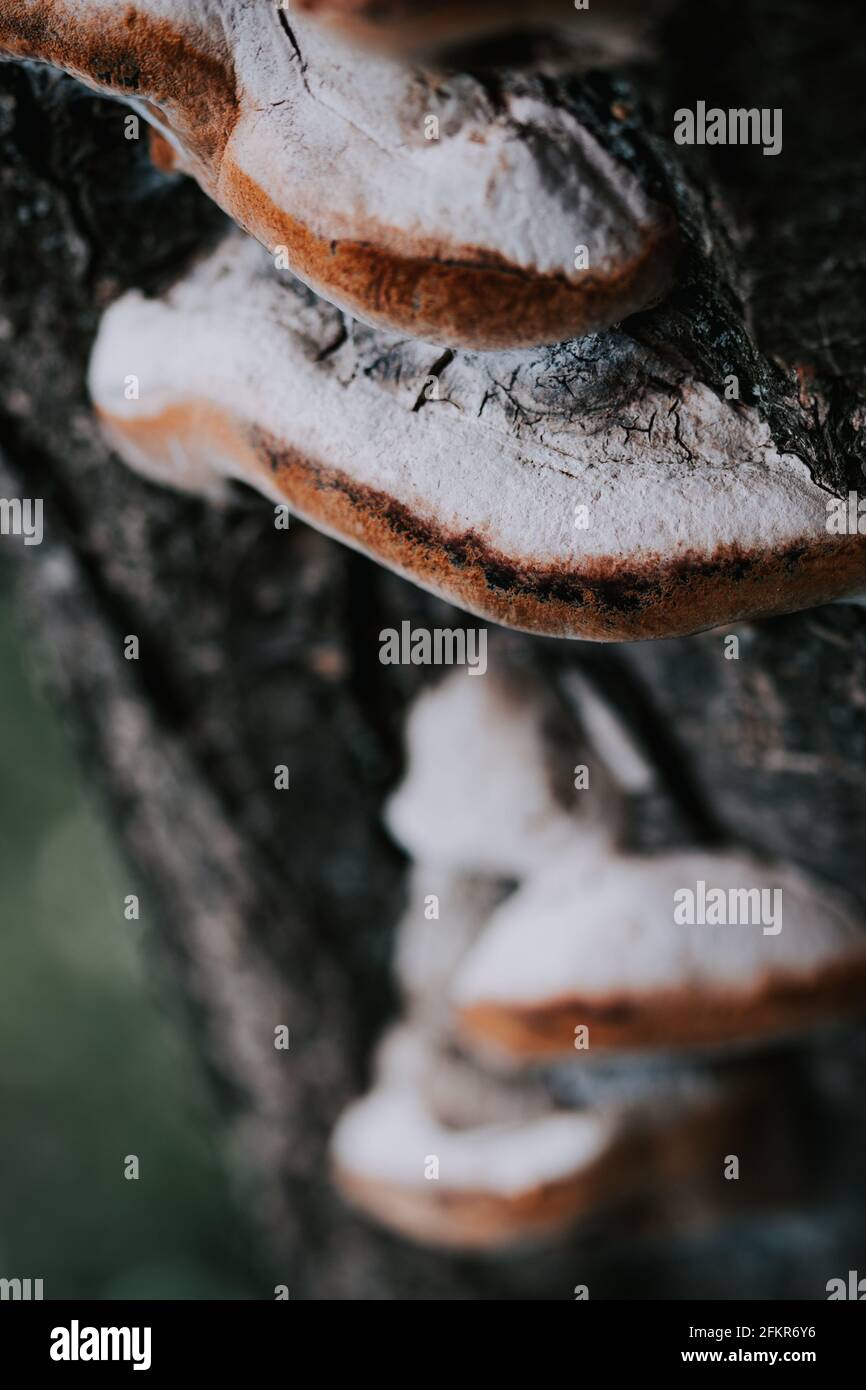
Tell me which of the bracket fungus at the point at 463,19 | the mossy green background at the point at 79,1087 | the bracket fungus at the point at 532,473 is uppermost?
the bracket fungus at the point at 463,19

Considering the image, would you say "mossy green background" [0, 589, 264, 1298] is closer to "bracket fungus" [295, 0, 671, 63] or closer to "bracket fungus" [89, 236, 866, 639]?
"bracket fungus" [89, 236, 866, 639]

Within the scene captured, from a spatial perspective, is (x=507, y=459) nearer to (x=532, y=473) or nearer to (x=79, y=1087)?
(x=532, y=473)

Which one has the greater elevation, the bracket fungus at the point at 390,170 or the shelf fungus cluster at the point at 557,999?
the bracket fungus at the point at 390,170

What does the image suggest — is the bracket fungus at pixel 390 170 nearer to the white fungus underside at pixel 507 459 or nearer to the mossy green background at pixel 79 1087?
the white fungus underside at pixel 507 459

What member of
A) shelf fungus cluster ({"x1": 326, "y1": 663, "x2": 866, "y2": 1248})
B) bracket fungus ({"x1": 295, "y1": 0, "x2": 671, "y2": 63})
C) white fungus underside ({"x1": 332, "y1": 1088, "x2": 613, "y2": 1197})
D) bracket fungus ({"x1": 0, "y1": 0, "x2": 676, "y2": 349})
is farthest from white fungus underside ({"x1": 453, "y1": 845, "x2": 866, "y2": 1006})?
bracket fungus ({"x1": 295, "y1": 0, "x2": 671, "y2": 63})

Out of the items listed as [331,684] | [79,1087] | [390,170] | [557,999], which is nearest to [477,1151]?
[557,999]

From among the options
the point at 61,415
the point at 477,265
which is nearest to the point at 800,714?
the point at 477,265

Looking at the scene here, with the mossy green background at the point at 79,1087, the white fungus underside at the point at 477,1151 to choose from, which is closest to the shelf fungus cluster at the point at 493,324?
the white fungus underside at the point at 477,1151
